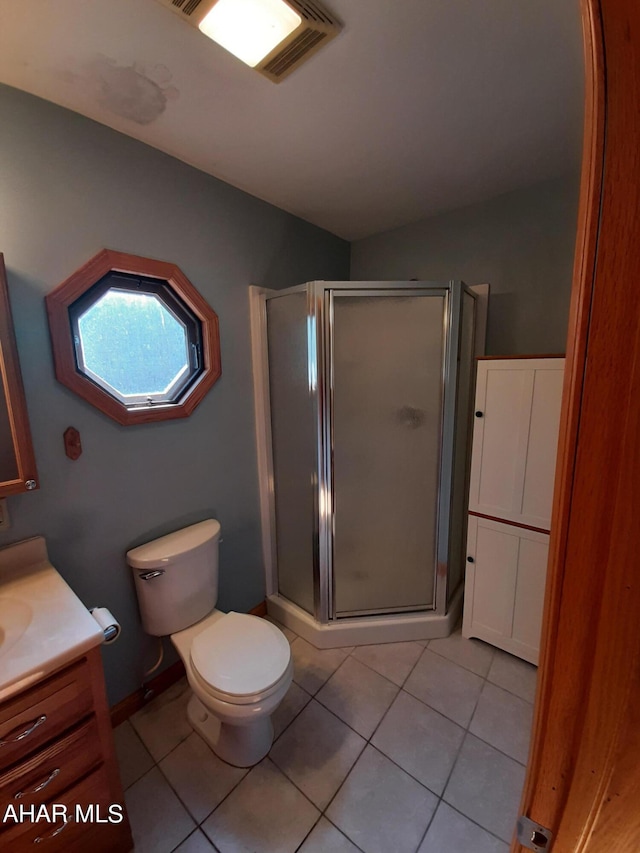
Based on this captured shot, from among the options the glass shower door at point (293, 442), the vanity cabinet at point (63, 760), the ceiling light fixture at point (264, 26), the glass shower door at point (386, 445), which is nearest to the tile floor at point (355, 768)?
the vanity cabinet at point (63, 760)

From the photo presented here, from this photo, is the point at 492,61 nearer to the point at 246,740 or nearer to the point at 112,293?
the point at 112,293

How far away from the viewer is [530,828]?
48 cm

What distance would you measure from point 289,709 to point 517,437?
5.34ft

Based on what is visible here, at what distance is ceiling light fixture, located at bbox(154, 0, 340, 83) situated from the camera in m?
0.85

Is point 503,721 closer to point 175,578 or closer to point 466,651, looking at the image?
point 466,651

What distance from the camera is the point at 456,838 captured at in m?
1.11

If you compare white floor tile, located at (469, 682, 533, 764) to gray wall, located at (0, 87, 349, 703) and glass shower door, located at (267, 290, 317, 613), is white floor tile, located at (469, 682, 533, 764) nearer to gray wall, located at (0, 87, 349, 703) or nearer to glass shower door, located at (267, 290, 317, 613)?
glass shower door, located at (267, 290, 317, 613)

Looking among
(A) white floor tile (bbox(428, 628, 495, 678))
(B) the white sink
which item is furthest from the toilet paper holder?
(A) white floor tile (bbox(428, 628, 495, 678))

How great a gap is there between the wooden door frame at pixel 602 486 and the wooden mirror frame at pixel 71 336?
57.7 inches

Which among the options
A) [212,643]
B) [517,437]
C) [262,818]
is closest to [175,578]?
[212,643]

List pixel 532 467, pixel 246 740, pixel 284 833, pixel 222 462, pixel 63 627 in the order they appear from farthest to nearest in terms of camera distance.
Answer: pixel 222 462
pixel 532 467
pixel 246 740
pixel 284 833
pixel 63 627

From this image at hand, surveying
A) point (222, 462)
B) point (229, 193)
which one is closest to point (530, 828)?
point (222, 462)

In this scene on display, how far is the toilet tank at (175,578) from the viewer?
1.43m

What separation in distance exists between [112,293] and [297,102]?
0.99 m
